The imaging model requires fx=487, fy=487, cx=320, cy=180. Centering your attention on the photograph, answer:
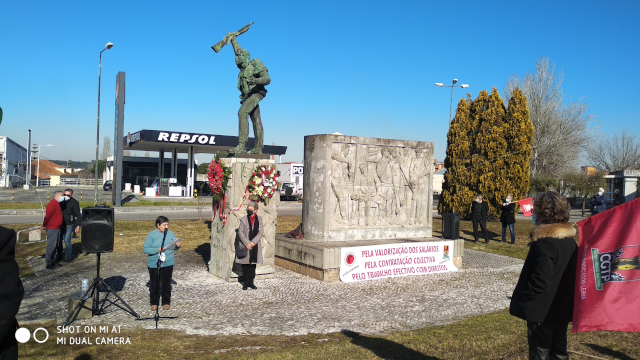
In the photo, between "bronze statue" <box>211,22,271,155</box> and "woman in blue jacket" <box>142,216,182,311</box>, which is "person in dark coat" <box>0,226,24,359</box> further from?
"bronze statue" <box>211,22,271,155</box>

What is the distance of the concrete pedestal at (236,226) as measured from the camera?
10273mm

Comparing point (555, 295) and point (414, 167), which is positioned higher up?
point (414, 167)

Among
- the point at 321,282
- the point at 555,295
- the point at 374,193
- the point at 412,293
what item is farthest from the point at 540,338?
the point at 374,193

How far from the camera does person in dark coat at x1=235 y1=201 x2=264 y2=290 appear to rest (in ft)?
30.8

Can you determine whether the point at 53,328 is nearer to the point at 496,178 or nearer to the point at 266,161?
the point at 266,161

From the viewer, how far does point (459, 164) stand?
23953mm

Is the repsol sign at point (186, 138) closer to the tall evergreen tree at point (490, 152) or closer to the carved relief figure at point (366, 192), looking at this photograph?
the tall evergreen tree at point (490, 152)

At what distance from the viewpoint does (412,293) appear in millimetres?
9625

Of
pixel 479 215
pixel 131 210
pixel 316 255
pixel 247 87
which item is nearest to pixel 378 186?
pixel 316 255

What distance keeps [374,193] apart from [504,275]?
12.1ft

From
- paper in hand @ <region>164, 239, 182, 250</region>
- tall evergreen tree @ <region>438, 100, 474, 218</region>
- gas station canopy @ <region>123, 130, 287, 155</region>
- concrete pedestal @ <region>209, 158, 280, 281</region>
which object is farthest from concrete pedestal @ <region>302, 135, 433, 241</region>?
gas station canopy @ <region>123, 130, 287, 155</region>

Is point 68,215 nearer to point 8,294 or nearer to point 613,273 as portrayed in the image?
point 8,294

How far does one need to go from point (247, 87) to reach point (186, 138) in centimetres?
3086

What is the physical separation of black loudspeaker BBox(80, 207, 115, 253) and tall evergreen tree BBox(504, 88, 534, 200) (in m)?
19.9
